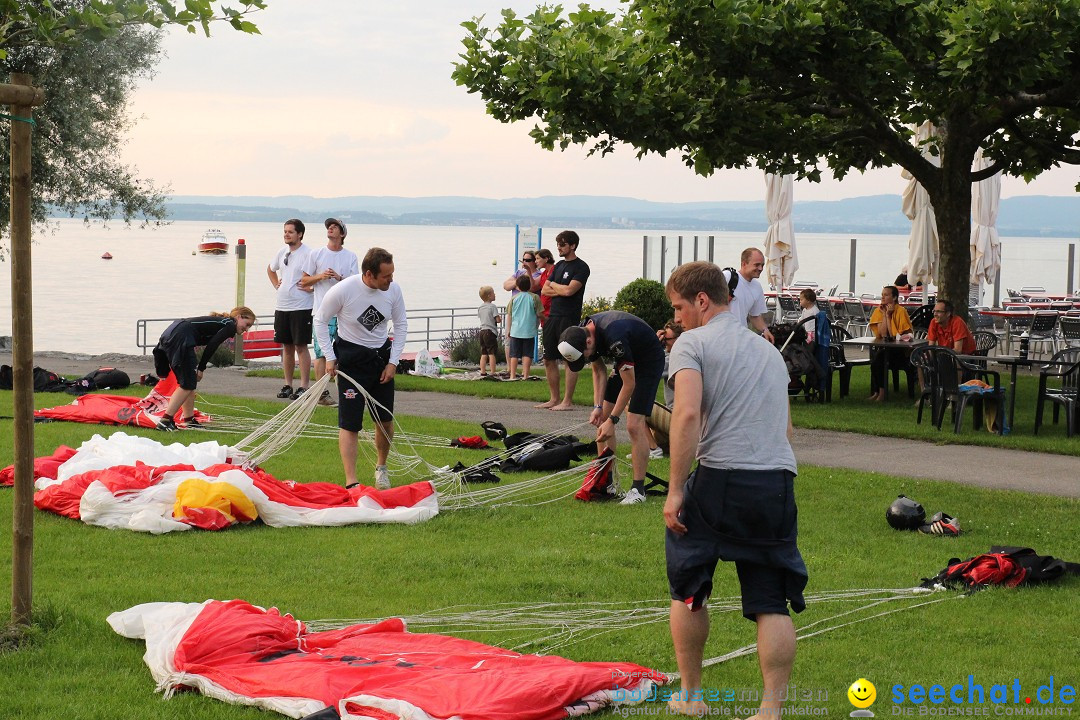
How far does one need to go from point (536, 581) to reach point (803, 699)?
2247 millimetres

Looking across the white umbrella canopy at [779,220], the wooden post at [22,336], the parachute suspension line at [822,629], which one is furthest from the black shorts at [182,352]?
the white umbrella canopy at [779,220]

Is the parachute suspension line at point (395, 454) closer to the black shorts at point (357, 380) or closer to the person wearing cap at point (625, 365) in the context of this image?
the black shorts at point (357, 380)

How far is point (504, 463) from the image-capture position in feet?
34.7

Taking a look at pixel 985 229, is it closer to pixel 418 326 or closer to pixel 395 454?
pixel 395 454

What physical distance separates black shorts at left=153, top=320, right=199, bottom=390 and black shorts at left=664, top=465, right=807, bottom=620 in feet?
27.8

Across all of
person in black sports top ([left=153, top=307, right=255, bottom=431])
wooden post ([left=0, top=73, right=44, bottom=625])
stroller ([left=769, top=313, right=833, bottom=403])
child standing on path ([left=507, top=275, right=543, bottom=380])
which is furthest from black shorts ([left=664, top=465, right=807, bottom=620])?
child standing on path ([left=507, top=275, right=543, bottom=380])

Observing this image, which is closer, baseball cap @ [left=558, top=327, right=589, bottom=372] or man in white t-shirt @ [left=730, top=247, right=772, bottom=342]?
baseball cap @ [left=558, top=327, right=589, bottom=372]

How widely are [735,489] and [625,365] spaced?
14.4ft

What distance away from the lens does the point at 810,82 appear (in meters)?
14.1

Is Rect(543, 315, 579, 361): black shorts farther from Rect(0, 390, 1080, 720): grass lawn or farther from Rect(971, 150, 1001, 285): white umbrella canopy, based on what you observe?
Rect(971, 150, 1001, 285): white umbrella canopy

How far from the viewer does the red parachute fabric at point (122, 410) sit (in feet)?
42.4

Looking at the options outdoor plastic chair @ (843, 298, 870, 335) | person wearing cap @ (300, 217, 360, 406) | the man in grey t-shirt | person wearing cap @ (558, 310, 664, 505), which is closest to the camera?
the man in grey t-shirt

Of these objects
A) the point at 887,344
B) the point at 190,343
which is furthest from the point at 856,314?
the point at 190,343

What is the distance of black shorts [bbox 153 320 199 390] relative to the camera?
39.4 feet
